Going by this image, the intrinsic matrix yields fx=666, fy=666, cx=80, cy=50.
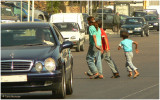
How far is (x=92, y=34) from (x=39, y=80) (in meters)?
5.59

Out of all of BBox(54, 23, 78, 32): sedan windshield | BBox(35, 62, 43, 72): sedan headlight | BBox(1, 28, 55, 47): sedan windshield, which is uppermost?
BBox(1, 28, 55, 47): sedan windshield

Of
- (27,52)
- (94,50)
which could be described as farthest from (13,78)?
(94,50)

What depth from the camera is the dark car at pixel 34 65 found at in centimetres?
1071

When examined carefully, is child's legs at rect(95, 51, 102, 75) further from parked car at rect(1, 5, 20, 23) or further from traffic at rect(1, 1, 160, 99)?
parked car at rect(1, 5, 20, 23)

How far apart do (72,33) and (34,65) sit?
1926cm

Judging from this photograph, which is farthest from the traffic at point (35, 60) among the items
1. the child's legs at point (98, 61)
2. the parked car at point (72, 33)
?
the parked car at point (72, 33)

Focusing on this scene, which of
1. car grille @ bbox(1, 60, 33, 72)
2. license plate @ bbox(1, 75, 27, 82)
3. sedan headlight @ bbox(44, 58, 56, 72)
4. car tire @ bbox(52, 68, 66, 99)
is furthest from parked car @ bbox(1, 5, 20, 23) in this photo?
license plate @ bbox(1, 75, 27, 82)

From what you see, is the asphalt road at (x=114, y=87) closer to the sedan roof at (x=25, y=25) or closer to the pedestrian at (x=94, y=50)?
the pedestrian at (x=94, y=50)

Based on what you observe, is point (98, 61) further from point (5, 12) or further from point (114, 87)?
point (5, 12)

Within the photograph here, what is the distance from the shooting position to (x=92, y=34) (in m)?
16.2

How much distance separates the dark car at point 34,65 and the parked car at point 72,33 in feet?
57.6

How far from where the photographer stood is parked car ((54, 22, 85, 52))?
1169 inches

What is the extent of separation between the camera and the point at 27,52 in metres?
11.1

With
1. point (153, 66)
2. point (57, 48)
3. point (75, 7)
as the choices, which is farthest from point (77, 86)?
point (75, 7)
